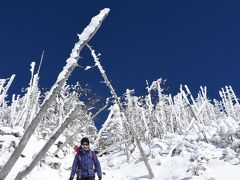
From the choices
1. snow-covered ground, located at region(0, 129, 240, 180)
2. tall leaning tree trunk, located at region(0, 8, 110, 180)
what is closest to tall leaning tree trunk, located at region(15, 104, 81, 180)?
tall leaning tree trunk, located at region(0, 8, 110, 180)

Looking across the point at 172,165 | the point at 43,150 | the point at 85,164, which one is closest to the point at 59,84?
the point at 43,150

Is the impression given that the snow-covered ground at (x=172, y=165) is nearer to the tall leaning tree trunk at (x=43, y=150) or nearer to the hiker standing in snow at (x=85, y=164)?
the hiker standing in snow at (x=85, y=164)

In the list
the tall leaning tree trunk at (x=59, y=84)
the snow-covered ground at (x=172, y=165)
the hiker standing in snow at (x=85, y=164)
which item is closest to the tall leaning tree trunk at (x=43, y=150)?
the tall leaning tree trunk at (x=59, y=84)

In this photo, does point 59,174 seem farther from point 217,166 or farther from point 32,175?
point 217,166

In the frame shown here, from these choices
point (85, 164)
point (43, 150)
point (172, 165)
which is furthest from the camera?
point (172, 165)

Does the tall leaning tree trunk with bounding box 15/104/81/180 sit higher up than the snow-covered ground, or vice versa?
the snow-covered ground

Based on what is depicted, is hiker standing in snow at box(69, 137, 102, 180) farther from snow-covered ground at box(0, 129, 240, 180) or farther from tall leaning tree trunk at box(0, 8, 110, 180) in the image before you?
tall leaning tree trunk at box(0, 8, 110, 180)

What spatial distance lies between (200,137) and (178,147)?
1666 millimetres

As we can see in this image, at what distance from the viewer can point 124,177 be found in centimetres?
1596

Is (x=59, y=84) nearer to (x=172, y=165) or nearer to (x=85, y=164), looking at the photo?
(x=85, y=164)

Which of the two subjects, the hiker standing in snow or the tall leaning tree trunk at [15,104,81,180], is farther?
the hiker standing in snow

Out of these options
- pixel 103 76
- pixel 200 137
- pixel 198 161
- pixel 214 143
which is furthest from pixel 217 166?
pixel 103 76

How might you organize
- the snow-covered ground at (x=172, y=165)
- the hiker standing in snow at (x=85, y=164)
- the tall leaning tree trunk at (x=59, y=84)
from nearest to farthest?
the tall leaning tree trunk at (x=59, y=84), the hiker standing in snow at (x=85, y=164), the snow-covered ground at (x=172, y=165)

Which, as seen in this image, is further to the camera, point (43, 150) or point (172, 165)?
point (172, 165)
